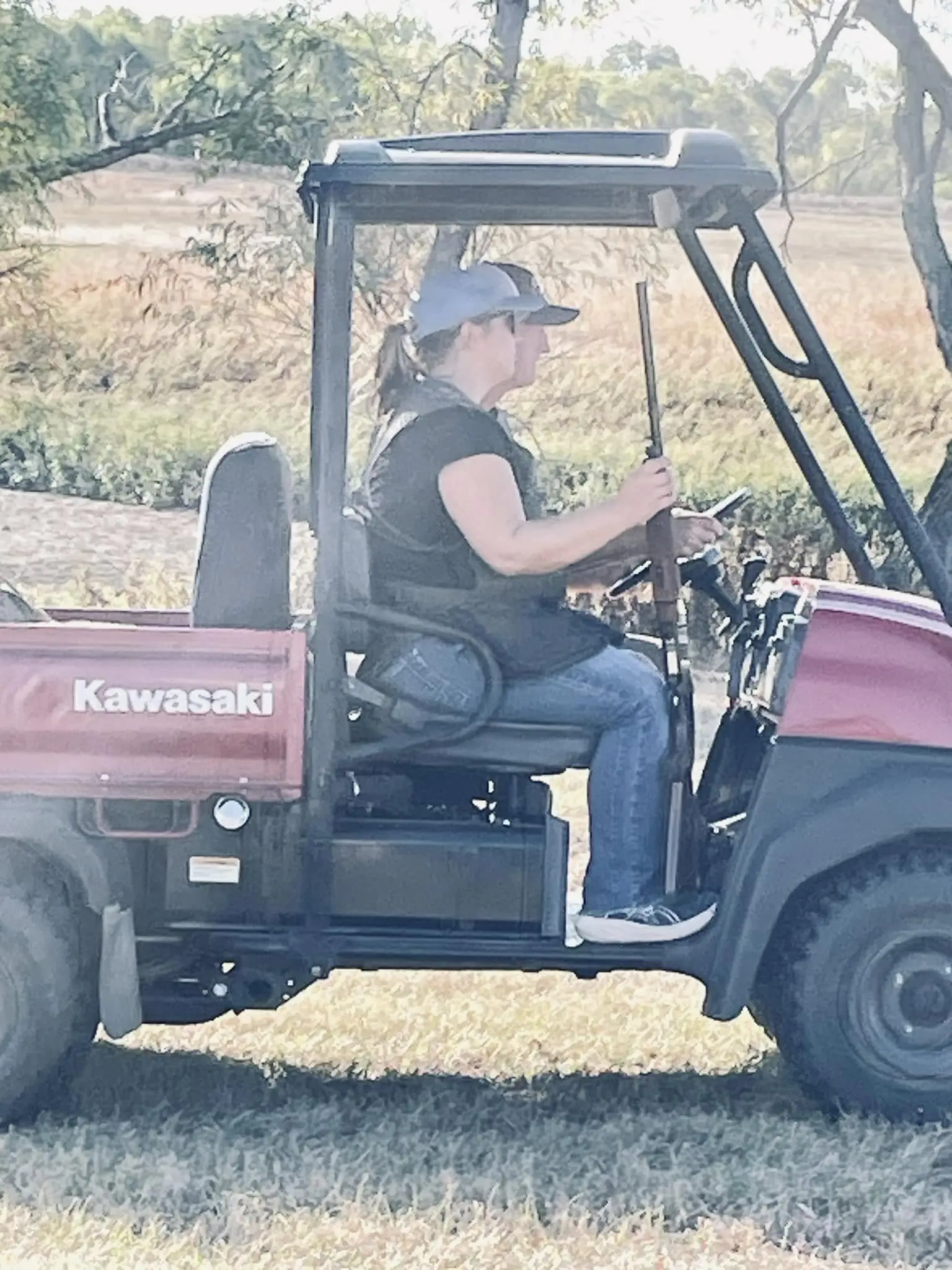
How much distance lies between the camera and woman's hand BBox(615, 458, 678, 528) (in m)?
3.90

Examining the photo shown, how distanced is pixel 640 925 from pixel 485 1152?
1.71ft

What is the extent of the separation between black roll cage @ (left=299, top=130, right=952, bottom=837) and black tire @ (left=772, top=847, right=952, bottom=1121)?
0.55 metres

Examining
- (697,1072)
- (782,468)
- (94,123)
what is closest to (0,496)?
(94,123)

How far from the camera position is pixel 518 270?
4219mm

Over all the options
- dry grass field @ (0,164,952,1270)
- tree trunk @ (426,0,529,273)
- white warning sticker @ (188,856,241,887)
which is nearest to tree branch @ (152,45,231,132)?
tree trunk @ (426,0,529,273)

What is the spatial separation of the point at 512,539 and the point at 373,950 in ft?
2.70

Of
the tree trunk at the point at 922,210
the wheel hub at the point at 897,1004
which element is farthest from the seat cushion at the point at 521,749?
the tree trunk at the point at 922,210

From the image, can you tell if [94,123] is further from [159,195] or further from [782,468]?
[159,195]

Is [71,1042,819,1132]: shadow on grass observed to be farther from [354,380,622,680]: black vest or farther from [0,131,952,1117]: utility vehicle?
[354,380,622,680]: black vest

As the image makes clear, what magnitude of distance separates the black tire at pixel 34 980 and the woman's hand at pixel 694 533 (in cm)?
139

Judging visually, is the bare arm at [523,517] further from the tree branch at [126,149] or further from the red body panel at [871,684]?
the tree branch at [126,149]

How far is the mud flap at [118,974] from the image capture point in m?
3.94

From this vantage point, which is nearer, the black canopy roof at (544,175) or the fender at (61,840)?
the black canopy roof at (544,175)

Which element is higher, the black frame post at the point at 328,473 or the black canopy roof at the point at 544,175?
the black canopy roof at the point at 544,175
